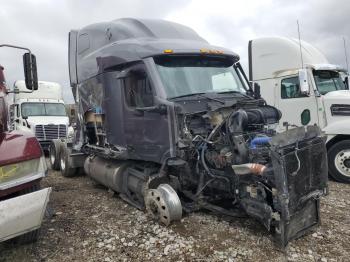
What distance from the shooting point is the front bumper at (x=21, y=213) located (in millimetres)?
3451

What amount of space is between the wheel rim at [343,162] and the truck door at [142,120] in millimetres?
4472

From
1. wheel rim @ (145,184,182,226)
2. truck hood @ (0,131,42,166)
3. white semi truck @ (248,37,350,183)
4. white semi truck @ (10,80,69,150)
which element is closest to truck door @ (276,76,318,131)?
white semi truck @ (248,37,350,183)

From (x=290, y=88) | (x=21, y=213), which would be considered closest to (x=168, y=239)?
(x=21, y=213)

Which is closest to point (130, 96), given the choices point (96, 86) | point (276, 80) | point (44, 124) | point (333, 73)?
point (96, 86)

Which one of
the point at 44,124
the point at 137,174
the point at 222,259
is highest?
the point at 44,124

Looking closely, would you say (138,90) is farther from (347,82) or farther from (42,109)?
(42,109)

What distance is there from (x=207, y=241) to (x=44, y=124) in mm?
11119

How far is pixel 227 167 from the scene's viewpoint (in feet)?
15.9

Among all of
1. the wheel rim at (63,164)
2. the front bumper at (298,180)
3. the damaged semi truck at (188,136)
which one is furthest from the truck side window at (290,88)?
the wheel rim at (63,164)

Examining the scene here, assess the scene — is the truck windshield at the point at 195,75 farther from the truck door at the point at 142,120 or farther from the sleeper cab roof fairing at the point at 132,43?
the truck door at the point at 142,120

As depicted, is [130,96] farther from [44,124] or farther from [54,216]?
[44,124]

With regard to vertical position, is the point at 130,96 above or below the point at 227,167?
above

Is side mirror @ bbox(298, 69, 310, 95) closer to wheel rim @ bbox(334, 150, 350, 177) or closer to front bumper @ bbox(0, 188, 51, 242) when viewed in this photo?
wheel rim @ bbox(334, 150, 350, 177)

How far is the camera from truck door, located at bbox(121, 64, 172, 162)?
534 cm
